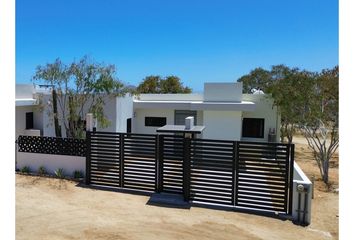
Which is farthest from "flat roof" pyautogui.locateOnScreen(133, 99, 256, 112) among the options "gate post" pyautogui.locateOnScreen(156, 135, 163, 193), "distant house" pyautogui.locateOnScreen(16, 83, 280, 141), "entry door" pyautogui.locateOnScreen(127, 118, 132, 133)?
"gate post" pyautogui.locateOnScreen(156, 135, 163, 193)

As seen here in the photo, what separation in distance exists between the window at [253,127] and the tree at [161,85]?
23174mm

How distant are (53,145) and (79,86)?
4.57m

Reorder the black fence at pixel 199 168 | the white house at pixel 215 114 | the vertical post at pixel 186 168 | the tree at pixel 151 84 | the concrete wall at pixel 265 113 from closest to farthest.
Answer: the black fence at pixel 199 168 < the vertical post at pixel 186 168 < the white house at pixel 215 114 < the concrete wall at pixel 265 113 < the tree at pixel 151 84

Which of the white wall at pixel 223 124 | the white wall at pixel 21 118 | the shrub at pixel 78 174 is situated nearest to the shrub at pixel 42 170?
the shrub at pixel 78 174

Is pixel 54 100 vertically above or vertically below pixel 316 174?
above

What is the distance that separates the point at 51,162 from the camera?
11547 mm

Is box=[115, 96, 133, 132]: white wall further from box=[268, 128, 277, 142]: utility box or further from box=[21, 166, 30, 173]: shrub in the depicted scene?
box=[268, 128, 277, 142]: utility box

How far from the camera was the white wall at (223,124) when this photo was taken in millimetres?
17719

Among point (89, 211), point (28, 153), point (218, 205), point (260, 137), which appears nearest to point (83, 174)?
point (28, 153)

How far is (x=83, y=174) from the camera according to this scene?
11055mm

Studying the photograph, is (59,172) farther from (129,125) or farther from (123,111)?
(129,125)

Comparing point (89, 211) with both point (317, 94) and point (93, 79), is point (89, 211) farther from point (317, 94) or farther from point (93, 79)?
point (317, 94)

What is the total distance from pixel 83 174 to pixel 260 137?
1265 centimetres

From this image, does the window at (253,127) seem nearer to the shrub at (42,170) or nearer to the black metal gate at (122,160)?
the black metal gate at (122,160)
